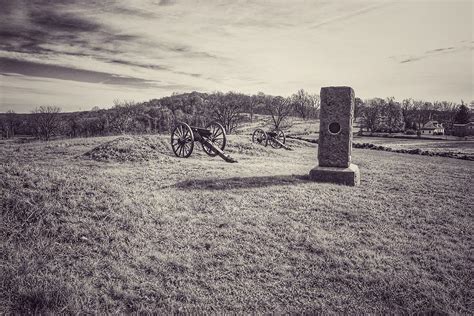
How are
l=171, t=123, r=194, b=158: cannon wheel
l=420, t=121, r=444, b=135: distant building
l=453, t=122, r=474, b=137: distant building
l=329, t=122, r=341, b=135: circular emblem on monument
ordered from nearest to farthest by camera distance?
1. l=329, t=122, r=341, b=135: circular emblem on monument
2. l=171, t=123, r=194, b=158: cannon wheel
3. l=453, t=122, r=474, b=137: distant building
4. l=420, t=121, r=444, b=135: distant building

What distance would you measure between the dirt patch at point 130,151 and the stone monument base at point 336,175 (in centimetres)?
Answer: 638

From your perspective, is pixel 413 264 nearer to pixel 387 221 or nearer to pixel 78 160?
pixel 387 221

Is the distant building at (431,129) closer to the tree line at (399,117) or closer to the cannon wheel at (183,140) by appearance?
the tree line at (399,117)

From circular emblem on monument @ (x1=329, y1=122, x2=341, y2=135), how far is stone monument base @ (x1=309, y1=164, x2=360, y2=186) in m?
1.19

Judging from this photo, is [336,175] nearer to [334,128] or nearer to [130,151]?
[334,128]

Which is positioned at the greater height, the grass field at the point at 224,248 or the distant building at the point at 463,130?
the distant building at the point at 463,130

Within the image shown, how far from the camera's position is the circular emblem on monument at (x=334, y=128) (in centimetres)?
870

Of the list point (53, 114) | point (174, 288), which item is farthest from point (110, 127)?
point (174, 288)

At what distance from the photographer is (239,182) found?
8172mm

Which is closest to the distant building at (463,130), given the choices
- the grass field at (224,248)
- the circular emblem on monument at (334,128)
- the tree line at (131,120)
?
the tree line at (131,120)

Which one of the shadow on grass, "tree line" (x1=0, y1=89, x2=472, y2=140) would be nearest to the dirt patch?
the shadow on grass

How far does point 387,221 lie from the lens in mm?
5562

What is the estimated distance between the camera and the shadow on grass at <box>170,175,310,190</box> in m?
7.50

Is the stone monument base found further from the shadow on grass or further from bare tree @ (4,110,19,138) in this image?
bare tree @ (4,110,19,138)
